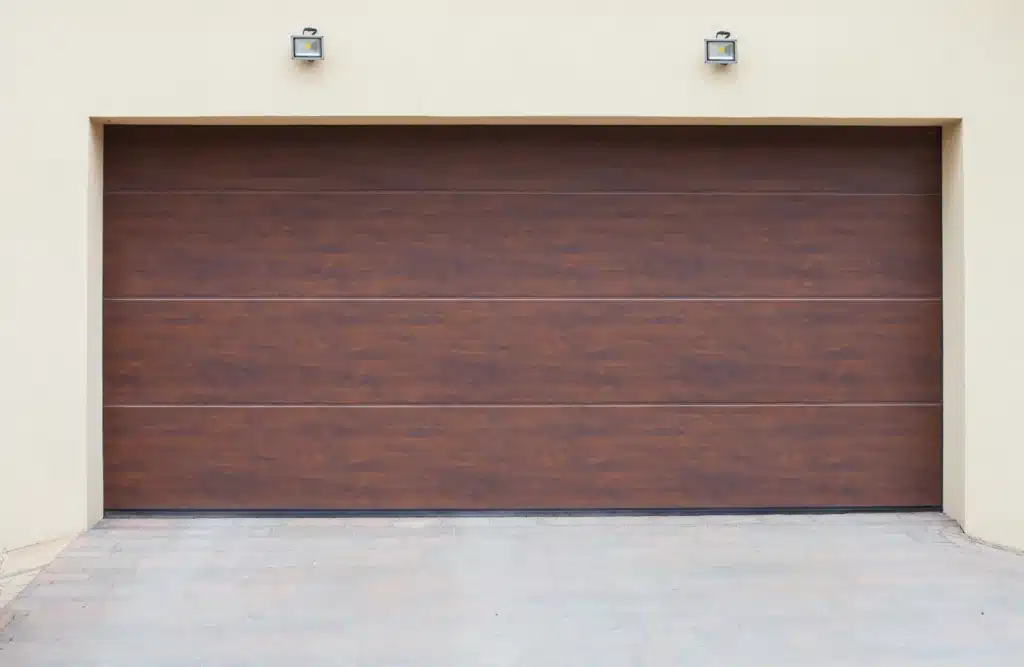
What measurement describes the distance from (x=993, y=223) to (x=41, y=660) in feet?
13.2

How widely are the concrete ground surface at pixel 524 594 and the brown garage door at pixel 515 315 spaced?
0.27 metres

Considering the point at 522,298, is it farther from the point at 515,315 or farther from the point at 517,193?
the point at 517,193

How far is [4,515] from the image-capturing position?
13.8 feet

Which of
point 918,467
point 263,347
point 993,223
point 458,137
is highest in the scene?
point 458,137

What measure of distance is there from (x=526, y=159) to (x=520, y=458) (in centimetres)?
136

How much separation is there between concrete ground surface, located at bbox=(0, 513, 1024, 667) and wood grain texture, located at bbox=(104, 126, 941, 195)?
152cm

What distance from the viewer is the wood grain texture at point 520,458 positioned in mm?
4438
